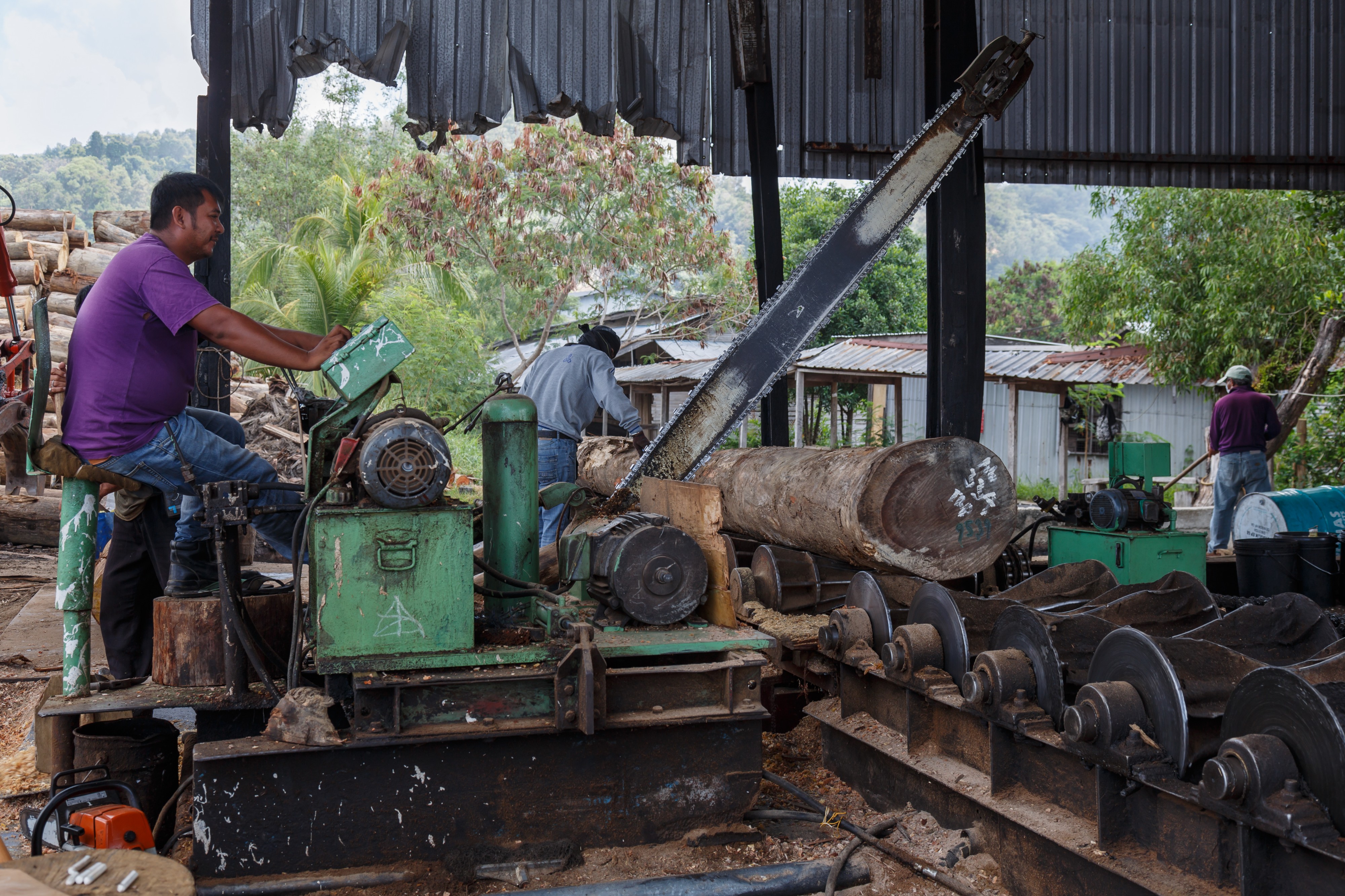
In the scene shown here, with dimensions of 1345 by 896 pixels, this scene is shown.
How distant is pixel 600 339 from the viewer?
247 inches

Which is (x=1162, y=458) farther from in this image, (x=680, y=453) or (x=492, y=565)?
(x=492, y=565)

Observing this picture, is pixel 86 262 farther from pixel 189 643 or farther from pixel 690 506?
pixel 690 506

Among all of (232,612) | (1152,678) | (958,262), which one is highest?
(958,262)

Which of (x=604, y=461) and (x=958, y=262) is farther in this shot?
(x=604, y=461)

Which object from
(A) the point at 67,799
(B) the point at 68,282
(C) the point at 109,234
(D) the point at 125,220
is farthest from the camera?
(D) the point at 125,220

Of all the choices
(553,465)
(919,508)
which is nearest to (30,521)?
(553,465)

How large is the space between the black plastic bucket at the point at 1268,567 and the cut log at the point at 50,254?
10.6 m

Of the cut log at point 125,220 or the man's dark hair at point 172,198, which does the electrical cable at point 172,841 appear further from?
the cut log at point 125,220

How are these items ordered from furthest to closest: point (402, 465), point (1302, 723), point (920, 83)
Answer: point (920, 83), point (402, 465), point (1302, 723)

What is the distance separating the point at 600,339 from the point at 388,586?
332cm

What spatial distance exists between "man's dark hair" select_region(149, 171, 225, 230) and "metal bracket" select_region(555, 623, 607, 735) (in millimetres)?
2079

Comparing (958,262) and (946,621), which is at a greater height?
(958,262)

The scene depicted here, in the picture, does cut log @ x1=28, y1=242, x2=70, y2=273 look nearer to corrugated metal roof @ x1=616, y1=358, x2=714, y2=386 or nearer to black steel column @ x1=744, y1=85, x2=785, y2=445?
black steel column @ x1=744, y1=85, x2=785, y2=445

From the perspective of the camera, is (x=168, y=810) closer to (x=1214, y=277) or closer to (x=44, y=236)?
(x=44, y=236)
